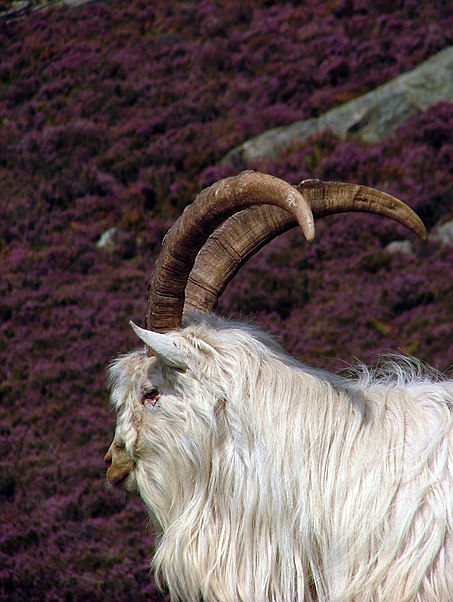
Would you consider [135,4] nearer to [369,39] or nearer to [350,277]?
[369,39]

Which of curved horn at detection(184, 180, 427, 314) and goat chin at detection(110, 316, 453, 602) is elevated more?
curved horn at detection(184, 180, 427, 314)

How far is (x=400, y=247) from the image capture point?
11836 mm

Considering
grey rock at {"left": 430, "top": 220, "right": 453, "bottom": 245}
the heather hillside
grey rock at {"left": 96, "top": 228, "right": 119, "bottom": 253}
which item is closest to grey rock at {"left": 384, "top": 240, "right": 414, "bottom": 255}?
the heather hillside

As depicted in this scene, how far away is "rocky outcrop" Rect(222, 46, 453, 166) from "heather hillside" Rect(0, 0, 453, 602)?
253mm

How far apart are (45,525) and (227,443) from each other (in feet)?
15.3

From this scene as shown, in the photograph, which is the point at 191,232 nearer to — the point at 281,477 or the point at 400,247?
the point at 281,477

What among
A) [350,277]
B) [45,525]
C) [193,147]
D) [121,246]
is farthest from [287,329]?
[193,147]

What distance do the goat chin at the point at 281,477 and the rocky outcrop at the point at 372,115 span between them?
10.1 metres

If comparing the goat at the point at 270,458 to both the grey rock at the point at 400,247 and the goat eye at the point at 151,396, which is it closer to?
the goat eye at the point at 151,396

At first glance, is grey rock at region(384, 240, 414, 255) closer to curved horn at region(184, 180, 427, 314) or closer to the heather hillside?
the heather hillside

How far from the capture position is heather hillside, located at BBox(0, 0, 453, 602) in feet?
27.5

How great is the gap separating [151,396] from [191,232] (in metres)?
0.76

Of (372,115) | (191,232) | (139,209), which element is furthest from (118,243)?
(191,232)

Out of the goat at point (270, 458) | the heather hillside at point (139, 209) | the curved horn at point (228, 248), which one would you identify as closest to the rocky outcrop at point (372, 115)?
the heather hillside at point (139, 209)
